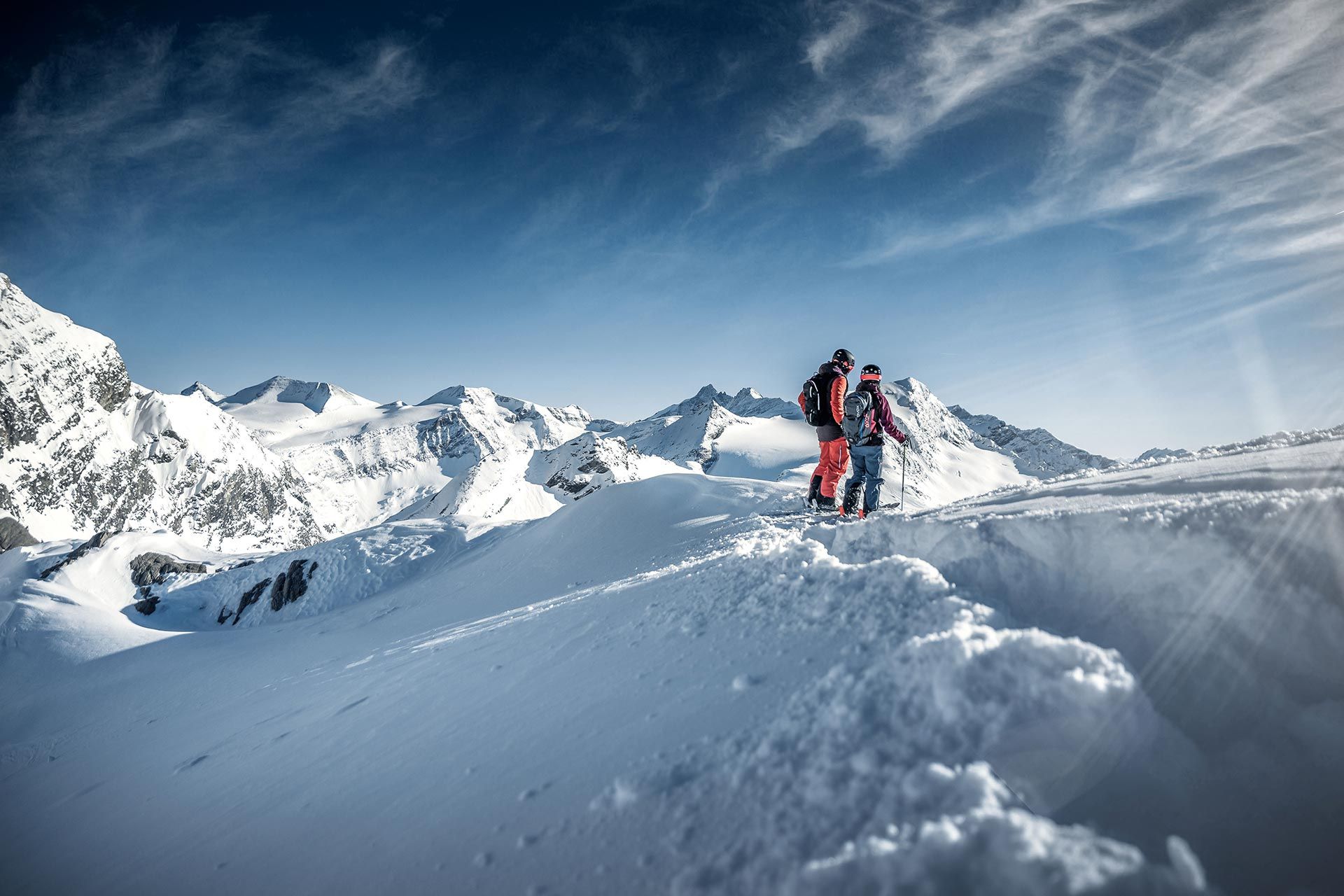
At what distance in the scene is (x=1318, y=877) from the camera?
1679 mm

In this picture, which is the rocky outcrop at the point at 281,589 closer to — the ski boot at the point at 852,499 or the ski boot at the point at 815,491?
the ski boot at the point at 815,491

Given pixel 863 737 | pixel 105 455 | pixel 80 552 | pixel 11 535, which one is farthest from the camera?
pixel 105 455

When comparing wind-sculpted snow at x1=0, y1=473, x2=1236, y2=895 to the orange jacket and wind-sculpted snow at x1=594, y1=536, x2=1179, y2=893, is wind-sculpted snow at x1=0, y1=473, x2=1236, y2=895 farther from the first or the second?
the orange jacket

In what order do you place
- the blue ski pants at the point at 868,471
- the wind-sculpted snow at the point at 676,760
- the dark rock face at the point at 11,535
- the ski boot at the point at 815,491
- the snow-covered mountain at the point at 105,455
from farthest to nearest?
the snow-covered mountain at the point at 105,455 < the dark rock face at the point at 11,535 < the ski boot at the point at 815,491 < the blue ski pants at the point at 868,471 < the wind-sculpted snow at the point at 676,760

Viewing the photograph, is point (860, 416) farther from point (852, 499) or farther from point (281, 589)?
point (281, 589)

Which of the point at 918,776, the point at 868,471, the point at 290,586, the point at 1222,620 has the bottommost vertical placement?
the point at 290,586

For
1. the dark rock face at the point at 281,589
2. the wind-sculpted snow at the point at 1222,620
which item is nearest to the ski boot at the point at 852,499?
the wind-sculpted snow at the point at 1222,620

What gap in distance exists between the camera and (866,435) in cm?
819

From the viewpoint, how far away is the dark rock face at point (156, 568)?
23281mm

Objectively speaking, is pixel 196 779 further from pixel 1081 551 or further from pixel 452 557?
pixel 452 557

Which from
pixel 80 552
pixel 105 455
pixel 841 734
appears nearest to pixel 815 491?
pixel 841 734

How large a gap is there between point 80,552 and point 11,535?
6195cm

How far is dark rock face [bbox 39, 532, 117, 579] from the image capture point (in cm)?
2502

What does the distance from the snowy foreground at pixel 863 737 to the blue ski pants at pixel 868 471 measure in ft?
8.96
